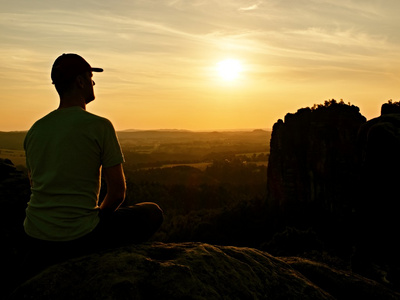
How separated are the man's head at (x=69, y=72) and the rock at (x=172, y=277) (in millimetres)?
2123

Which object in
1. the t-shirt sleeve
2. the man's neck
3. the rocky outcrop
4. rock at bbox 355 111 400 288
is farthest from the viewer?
the rocky outcrop

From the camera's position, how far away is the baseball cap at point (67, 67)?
4.19 metres

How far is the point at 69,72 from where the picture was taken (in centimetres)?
421

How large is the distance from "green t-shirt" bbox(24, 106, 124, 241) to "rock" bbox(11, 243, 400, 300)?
486 millimetres

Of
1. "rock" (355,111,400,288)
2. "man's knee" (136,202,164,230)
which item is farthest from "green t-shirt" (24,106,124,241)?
"rock" (355,111,400,288)

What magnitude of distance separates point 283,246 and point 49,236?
2477 cm

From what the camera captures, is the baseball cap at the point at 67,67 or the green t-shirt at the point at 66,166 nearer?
the green t-shirt at the point at 66,166

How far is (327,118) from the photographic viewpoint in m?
44.4

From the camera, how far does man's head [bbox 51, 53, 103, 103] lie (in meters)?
4.20

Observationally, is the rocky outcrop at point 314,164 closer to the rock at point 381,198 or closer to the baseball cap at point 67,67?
the rock at point 381,198

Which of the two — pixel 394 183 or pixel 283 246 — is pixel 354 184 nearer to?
pixel 283 246

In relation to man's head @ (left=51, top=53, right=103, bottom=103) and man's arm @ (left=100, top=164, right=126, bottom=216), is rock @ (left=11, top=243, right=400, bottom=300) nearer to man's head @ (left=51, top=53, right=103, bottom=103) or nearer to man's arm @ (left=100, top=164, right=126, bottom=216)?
man's arm @ (left=100, top=164, right=126, bottom=216)

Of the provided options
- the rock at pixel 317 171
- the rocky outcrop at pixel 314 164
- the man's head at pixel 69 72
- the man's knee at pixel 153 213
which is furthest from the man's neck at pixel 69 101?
the rocky outcrop at pixel 314 164

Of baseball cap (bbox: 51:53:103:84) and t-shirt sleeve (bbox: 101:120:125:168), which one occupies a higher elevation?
baseball cap (bbox: 51:53:103:84)
